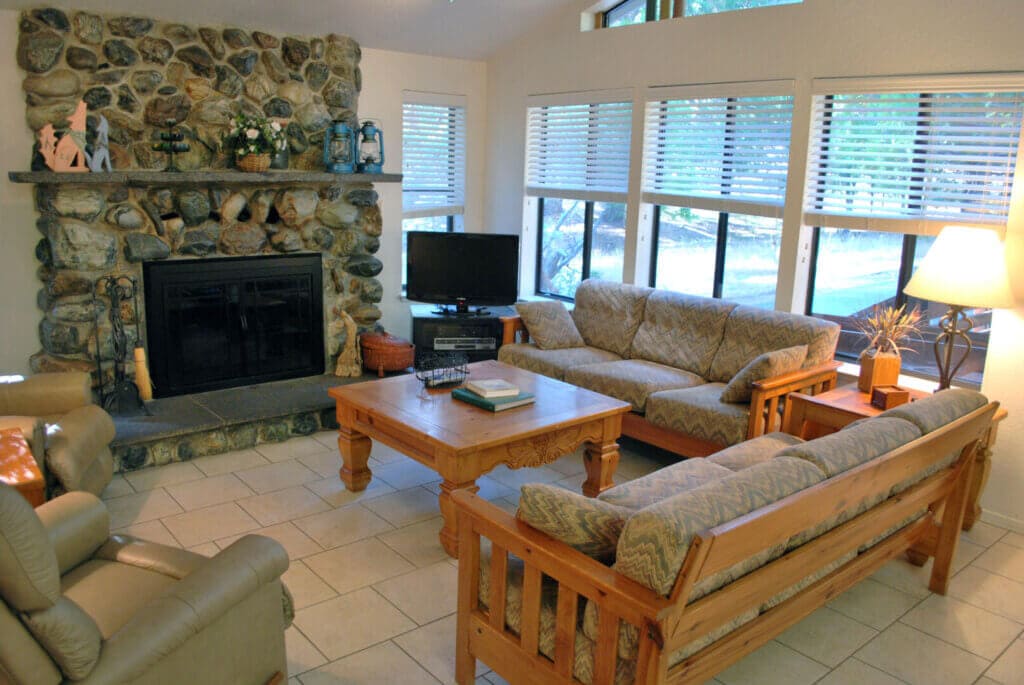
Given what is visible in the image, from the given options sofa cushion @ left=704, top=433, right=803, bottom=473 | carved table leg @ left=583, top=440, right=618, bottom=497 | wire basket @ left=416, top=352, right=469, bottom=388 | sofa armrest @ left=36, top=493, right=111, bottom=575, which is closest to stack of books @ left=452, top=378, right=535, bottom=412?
wire basket @ left=416, top=352, right=469, bottom=388

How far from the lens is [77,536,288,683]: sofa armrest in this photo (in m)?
2.03

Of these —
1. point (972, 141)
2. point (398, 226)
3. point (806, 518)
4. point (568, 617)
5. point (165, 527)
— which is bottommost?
point (165, 527)

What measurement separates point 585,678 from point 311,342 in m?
3.90

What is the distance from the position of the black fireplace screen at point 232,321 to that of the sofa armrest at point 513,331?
1.30 meters

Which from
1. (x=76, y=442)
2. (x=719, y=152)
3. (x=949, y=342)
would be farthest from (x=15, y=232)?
(x=949, y=342)

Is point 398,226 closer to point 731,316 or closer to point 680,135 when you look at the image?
point 680,135

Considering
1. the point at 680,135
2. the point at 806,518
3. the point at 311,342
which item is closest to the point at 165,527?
the point at 311,342

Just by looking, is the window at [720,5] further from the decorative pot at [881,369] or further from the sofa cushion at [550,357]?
the sofa cushion at [550,357]

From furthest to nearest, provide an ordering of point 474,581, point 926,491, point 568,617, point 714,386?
point 714,386
point 926,491
point 474,581
point 568,617

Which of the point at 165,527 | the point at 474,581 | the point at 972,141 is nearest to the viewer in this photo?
the point at 474,581

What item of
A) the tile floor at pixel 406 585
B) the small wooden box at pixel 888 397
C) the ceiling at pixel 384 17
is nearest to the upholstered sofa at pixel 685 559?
the tile floor at pixel 406 585

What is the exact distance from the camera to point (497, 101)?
6734 mm

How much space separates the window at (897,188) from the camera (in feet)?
13.5

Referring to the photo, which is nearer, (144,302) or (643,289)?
(144,302)
